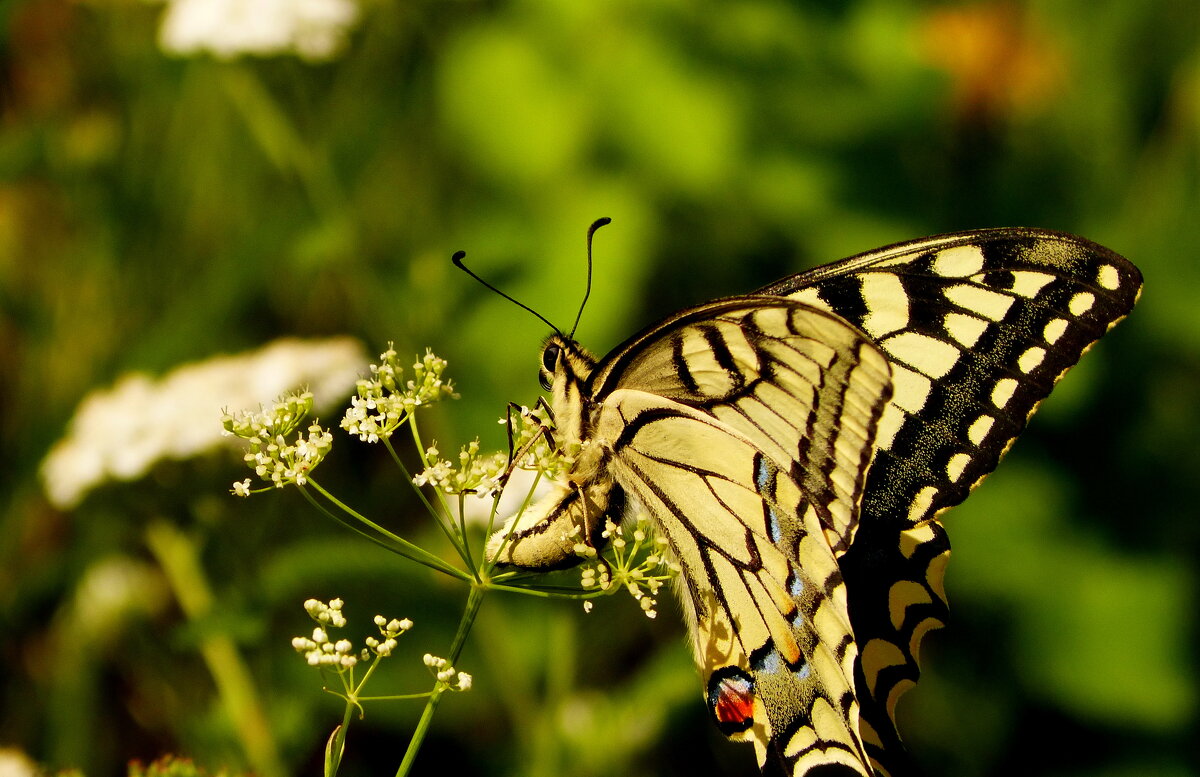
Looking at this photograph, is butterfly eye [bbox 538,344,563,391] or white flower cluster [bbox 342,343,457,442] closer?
white flower cluster [bbox 342,343,457,442]

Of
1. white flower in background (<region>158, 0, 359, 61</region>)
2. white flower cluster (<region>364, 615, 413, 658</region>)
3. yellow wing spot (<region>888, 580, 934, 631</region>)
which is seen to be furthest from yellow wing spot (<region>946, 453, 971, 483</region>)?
white flower in background (<region>158, 0, 359, 61</region>)

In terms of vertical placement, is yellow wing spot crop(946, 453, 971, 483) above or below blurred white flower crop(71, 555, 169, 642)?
above

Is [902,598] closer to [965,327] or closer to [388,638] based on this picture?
[965,327]

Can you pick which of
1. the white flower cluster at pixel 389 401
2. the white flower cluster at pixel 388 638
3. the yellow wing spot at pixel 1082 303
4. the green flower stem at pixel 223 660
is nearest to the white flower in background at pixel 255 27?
the green flower stem at pixel 223 660

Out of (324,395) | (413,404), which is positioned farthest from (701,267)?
(413,404)

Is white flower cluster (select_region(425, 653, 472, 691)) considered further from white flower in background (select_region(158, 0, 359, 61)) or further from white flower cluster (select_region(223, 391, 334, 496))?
white flower in background (select_region(158, 0, 359, 61))

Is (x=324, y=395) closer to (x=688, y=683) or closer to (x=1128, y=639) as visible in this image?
(x=688, y=683)

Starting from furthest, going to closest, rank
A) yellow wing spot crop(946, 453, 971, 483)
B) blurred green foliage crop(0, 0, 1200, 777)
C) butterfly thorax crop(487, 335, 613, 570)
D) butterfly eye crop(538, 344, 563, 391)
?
blurred green foliage crop(0, 0, 1200, 777), butterfly eye crop(538, 344, 563, 391), yellow wing spot crop(946, 453, 971, 483), butterfly thorax crop(487, 335, 613, 570)
